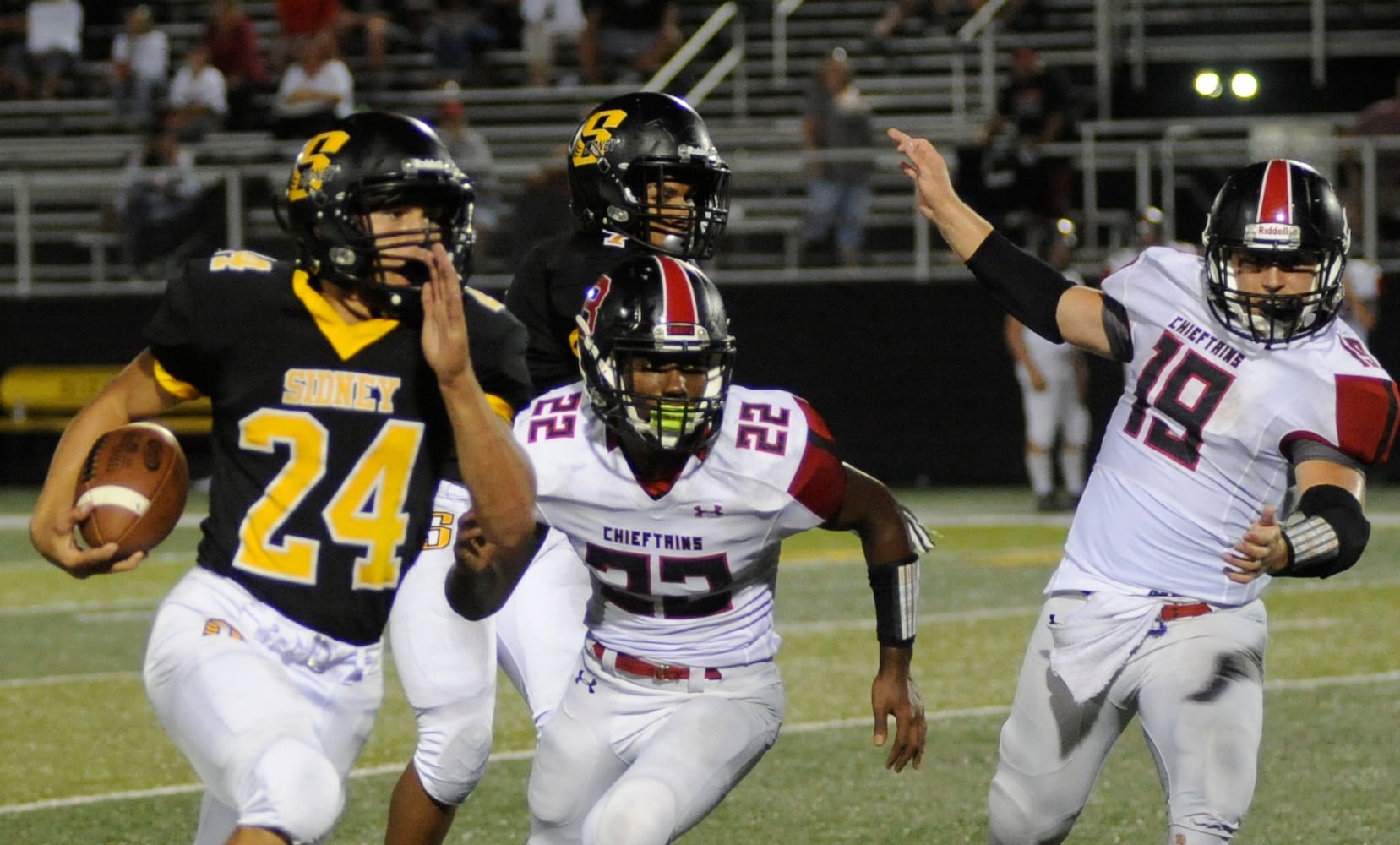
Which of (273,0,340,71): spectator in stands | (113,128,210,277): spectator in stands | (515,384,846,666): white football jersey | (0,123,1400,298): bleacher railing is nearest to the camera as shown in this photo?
(515,384,846,666): white football jersey

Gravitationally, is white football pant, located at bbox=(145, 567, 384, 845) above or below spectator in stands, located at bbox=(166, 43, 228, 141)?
below

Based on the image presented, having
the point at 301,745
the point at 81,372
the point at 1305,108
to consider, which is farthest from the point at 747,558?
the point at 1305,108

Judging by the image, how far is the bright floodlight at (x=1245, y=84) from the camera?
51.6ft

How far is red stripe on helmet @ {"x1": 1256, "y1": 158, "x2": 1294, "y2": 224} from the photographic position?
4.20 m

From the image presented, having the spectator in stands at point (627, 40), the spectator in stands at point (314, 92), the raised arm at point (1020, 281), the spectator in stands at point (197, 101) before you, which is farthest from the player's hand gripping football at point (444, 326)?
the spectator in stands at point (627, 40)

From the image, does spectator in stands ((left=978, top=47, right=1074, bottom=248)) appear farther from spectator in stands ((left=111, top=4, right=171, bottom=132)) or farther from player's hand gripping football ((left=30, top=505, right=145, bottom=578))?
player's hand gripping football ((left=30, top=505, right=145, bottom=578))

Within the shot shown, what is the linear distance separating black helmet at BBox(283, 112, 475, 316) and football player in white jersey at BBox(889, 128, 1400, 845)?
132cm

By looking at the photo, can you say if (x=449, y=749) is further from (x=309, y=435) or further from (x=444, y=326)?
(x=444, y=326)

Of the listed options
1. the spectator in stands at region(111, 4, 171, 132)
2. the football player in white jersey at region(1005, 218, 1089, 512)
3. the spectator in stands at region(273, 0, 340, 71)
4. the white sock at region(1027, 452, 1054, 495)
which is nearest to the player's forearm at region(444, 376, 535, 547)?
the football player in white jersey at region(1005, 218, 1089, 512)

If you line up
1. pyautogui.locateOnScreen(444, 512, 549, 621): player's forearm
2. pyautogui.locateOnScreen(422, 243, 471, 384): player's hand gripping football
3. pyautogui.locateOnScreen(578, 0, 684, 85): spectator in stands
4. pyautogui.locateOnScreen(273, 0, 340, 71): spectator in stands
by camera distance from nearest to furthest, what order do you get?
pyautogui.locateOnScreen(422, 243, 471, 384): player's hand gripping football, pyautogui.locateOnScreen(444, 512, 549, 621): player's forearm, pyautogui.locateOnScreen(273, 0, 340, 71): spectator in stands, pyautogui.locateOnScreen(578, 0, 684, 85): spectator in stands

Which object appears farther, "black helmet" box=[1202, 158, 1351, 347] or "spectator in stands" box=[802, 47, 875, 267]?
"spectator in stands" box=[802, 47, 875, 267]

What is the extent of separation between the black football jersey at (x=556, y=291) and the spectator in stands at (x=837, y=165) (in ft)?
30.3

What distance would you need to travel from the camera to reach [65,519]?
3773 millimetres

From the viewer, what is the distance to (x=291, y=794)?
3.32 meters
